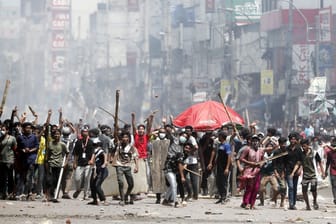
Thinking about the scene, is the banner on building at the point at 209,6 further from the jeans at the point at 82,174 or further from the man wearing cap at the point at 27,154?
the man wearing cap at the point at 27,154

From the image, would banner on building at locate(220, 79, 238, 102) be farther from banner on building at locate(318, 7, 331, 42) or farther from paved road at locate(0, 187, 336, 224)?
paved road at locate(0, 187, 336, 224)

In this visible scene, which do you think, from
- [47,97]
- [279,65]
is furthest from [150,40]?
[279,65]

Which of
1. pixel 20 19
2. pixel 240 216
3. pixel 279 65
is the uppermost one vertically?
pixel 20 19

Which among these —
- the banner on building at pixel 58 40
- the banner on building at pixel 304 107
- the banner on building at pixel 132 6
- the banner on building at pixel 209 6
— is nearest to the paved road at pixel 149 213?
the banner on building at pixel 304 107

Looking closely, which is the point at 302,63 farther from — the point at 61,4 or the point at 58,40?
the point at 61,4

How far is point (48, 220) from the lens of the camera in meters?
17.7

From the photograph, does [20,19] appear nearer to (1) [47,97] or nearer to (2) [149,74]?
(1) [47,97]

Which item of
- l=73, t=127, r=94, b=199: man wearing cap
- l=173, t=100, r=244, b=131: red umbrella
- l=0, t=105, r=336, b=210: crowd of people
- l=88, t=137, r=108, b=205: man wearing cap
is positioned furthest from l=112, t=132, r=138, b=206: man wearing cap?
l=173, t=100, r=244, b=131: red umbrella

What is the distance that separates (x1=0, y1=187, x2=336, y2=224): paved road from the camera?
60.2 ft

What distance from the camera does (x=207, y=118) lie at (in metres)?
26.9

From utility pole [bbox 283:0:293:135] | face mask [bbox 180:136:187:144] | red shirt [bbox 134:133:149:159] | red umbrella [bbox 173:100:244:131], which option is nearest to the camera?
face mask [bbox 180:136:187:144]

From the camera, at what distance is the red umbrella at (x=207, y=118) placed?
2666 cm

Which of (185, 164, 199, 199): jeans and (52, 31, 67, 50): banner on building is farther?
(52, 31, 67, 50): banner on building

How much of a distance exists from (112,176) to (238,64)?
7377 cm
